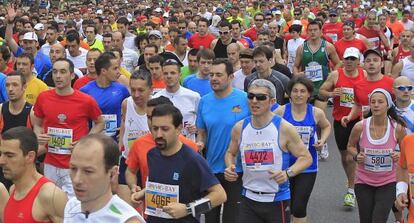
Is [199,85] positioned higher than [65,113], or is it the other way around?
[199,85]

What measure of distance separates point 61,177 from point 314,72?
194 inches

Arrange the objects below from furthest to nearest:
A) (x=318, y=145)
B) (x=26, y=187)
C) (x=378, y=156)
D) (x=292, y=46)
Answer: (x=292, y=46)
(x=318, y=145)
(x=378, y=156)
(x=26, y=187)

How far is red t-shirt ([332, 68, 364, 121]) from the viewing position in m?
8.61

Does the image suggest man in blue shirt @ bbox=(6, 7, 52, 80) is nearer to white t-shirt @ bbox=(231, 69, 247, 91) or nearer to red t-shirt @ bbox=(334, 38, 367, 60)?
white t-shirt @ bbox=(231, 69, 247, 91)

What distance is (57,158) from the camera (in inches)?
271

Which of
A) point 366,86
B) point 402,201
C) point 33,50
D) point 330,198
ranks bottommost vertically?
point 330,198

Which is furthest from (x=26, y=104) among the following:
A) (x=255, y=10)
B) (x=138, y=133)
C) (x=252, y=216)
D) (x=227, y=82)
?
(x=255, y=10)

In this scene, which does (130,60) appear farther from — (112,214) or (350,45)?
(112,214)

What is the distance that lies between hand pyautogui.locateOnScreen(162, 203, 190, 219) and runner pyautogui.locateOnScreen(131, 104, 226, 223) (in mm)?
43

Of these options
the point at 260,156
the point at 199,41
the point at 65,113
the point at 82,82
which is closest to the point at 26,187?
the point at 260,156

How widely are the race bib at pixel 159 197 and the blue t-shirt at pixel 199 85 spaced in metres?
3.36

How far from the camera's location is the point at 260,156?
5512 millimetres

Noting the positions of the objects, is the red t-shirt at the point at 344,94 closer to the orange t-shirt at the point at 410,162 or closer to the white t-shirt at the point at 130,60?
the orange t-shirt at the point at 410,162

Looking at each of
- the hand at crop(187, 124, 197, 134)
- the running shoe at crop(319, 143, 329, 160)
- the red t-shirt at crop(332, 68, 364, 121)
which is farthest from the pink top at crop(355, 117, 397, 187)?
the running shoe at crop(319, 143, 329, 160)
